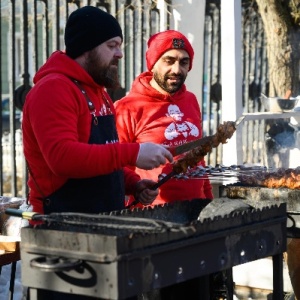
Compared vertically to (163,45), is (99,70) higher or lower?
lower

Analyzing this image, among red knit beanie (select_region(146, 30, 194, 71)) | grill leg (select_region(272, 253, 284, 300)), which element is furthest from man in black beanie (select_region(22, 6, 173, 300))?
red knit beanie (select_region(146, 30, 194, 71))

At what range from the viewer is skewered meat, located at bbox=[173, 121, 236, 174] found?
13.9 feet

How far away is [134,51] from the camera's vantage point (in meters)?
8.49

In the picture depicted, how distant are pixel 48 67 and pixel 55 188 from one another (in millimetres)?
555

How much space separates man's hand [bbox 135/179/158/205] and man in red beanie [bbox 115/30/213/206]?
2.01ft

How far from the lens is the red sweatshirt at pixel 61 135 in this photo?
3461mm

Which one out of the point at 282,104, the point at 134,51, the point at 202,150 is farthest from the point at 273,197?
the point at 134,51

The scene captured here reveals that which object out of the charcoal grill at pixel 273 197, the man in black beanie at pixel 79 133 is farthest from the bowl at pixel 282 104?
the man in black beanie at pixel 79 133

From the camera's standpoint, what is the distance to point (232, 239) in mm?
3428

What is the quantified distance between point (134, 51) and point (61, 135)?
5131mm

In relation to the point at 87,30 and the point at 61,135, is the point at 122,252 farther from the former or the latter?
the point at 87,30

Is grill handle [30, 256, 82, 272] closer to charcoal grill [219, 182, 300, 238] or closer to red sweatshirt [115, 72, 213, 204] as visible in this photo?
charcoal grill [219, 182, 300, 238]

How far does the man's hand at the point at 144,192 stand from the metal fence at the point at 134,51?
131 inches

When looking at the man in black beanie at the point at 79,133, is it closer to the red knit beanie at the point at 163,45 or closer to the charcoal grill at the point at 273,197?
the charcoal grill at the point at 273,197
